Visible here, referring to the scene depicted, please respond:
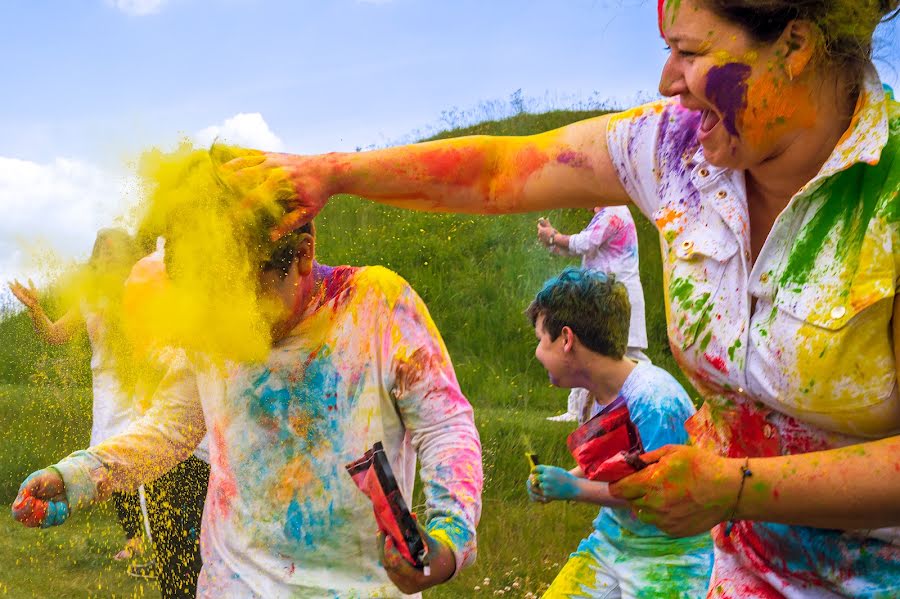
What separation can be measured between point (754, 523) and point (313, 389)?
129 centimetres

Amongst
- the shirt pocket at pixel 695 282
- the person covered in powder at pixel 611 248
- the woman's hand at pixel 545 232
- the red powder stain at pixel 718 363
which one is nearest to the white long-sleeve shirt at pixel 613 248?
the person covered in powder at pixel 611 248

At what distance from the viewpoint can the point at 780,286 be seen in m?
2.08

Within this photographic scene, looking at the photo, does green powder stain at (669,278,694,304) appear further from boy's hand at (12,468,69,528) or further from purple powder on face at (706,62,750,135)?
boy's hand at (12,468,69,528)

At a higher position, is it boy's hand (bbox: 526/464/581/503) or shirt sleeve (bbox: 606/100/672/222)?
shirt sleeve (bbox: 606/100/672/222)

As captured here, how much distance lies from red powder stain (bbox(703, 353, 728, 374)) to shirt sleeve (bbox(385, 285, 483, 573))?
0.90m

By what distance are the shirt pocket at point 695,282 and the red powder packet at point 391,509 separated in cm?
72

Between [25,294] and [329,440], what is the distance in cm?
168

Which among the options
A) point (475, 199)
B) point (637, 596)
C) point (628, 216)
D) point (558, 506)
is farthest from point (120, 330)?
point (628, 216)

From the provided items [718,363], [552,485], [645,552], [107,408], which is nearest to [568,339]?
[552,485]

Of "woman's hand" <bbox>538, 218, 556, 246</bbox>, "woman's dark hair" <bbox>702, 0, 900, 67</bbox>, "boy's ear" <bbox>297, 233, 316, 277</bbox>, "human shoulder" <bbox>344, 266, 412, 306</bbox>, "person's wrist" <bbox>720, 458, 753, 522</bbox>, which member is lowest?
"woman's hand" <bbox>538, 218, 556, 246</bbox>

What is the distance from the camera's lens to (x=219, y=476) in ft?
10.2

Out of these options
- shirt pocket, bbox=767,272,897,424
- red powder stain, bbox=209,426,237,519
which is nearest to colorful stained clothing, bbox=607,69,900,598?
shirt pocket, bbox=767,272,897,424

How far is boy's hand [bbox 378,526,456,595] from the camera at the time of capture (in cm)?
245

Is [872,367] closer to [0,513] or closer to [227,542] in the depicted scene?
[227,542]
